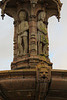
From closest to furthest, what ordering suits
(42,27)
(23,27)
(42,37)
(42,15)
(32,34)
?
1. (32,34)
2. (42,37)
3. (23,27)
4. (42,27)
5. (42,15)

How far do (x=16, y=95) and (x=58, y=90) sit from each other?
63.6 inches

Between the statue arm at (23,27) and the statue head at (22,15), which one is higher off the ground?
the statue head at (22,15)

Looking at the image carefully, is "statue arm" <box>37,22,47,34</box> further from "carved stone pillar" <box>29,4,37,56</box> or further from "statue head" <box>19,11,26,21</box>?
"statue head" <box>19,11,26,21</box>

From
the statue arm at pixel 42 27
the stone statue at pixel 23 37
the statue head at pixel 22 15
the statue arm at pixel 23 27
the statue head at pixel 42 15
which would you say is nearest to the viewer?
the stone statue at pixel 23 37

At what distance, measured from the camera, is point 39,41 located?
14.1 meters

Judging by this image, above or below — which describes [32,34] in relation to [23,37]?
above

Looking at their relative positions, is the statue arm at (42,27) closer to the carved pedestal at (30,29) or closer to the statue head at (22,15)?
the carved pedestal at (30,29)

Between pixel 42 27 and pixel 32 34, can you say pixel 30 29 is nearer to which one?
pixel 32 34

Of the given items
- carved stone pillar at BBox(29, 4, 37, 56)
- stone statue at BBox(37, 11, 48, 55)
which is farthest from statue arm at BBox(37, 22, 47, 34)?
carved stone pillar at BBox(29, 4, 37, 56)

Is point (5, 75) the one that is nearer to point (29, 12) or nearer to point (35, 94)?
point (35, 94)

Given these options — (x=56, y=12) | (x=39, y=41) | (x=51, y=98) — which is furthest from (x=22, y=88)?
(x=56, y=12)

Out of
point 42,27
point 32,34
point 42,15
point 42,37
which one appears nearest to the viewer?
point 32,34

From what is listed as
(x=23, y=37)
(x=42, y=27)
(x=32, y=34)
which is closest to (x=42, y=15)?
(x=42, y=27)

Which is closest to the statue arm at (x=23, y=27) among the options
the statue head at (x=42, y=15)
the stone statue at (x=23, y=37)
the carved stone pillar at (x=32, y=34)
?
the stone statue at (x=23, y=37)
